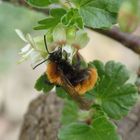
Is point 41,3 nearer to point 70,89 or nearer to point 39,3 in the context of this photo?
point 39,3

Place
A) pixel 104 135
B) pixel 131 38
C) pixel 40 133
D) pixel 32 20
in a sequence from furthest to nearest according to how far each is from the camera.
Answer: pixel 32 20
pixel 40 133
pixel 131 38
pixel 104 135

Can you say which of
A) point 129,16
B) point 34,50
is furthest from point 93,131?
point 129,16

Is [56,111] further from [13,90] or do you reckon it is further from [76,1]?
[13,90]

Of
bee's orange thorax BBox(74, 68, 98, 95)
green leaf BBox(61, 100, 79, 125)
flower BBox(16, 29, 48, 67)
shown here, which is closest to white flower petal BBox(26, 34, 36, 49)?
flower BBox(16, 29, 48, 67)

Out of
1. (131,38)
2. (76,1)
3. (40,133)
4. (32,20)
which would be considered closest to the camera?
(76,1)

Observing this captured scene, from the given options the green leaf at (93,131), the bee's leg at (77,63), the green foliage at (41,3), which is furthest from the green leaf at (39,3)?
the green leaf at (93,131)

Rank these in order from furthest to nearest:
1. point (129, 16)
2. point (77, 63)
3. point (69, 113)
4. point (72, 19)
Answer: point (69, 113) < point (77, 63) < point (72, 19) < point (129, 16)

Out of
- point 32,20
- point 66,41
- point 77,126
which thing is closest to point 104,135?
point 77,126
